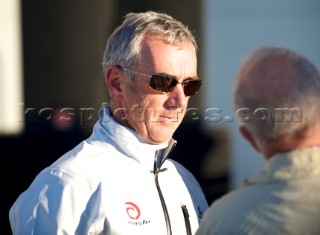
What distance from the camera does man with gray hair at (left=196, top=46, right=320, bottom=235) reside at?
1.57 m

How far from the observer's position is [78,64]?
4918 mm

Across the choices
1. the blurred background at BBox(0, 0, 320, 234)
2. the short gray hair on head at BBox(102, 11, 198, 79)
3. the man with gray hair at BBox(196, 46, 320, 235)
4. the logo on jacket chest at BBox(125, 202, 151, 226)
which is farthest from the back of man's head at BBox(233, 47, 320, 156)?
the blurred background at BBox(0, 0, 320, 234)

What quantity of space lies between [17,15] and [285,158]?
3.55 m

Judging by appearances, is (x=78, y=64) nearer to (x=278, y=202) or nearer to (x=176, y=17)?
(x=176, y=17)

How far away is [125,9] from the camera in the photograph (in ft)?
16.1

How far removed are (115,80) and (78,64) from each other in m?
2.42

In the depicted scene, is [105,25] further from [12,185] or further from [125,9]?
[12,185]

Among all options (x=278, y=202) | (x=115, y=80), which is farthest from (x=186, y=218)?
(x=278, y=202)

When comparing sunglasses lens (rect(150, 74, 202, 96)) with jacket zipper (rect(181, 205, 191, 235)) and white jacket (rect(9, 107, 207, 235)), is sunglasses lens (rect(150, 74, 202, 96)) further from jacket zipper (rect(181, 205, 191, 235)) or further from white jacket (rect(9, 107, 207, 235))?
jacket zipper (rect(181, 205, 191, 235))

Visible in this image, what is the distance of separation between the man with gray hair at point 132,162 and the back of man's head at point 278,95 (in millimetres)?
721

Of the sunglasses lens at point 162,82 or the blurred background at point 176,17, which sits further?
the blurred background at point 176,17

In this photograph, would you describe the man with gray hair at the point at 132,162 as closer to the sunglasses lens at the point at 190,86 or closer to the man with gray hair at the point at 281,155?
the sunglasses lens at the point at 190,86

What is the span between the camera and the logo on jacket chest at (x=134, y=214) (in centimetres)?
225

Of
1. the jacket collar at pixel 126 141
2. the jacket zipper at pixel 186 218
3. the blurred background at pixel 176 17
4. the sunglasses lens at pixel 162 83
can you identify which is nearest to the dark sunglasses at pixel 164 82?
the sunglasses lens at pixel 162 83
